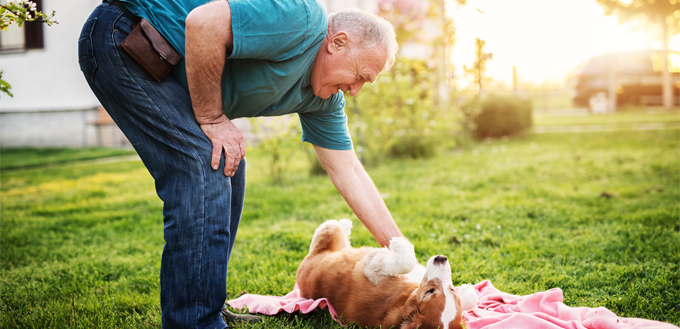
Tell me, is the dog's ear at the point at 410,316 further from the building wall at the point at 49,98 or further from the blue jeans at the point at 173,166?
the building wall at the point at 49,98

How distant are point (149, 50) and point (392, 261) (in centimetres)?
139

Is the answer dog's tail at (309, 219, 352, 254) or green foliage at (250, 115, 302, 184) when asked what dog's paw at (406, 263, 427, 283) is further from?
green foliage at (250, 115, 302, 184)

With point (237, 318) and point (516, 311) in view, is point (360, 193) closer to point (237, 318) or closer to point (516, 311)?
point (237, 318)

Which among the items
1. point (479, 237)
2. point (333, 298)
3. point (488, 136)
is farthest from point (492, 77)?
point (333, 298)

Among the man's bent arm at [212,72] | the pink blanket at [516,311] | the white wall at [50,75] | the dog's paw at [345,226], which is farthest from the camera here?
the white wall at [50,75]

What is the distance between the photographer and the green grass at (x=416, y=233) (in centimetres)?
250

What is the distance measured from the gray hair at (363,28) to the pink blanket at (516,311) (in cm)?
130

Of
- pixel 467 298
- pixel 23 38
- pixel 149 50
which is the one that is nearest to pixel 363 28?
pixel 149 50

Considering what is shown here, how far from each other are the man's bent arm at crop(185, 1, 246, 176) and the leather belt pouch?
12 centimetres

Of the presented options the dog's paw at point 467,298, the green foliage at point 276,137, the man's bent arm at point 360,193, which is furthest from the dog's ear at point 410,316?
the green foliage at point 276,137

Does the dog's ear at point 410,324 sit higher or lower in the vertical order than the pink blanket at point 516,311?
higher

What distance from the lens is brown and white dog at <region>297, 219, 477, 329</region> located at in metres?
1.90

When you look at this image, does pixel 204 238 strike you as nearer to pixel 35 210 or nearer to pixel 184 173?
pixel 184 173

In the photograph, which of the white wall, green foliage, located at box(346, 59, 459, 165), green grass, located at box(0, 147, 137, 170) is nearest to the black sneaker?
green foliage, located at box(346, 59, 459, 165)
